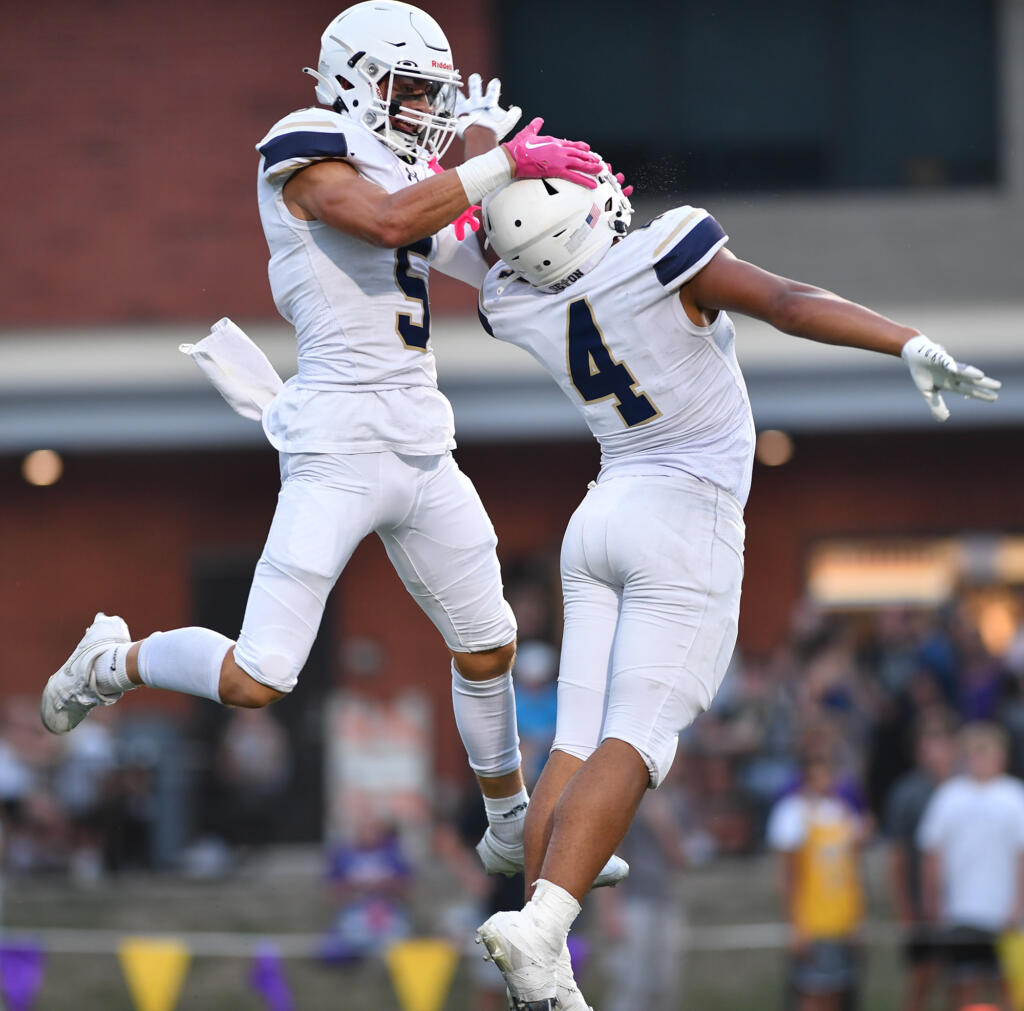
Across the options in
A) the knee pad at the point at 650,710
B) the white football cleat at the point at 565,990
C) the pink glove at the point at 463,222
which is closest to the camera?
the white football cleat at the point at 565,990

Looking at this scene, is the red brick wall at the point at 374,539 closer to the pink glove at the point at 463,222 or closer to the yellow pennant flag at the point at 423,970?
the yellow pennant flag at the point at 423,970

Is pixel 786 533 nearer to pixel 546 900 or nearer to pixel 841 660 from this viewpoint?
pixel 841 660

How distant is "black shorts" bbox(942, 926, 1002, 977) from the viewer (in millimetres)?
8695

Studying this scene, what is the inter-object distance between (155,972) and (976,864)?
13.0ft

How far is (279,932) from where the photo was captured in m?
11.0

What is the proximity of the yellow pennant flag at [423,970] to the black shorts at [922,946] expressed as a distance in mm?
2153

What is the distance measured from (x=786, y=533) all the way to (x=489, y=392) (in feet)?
8.43

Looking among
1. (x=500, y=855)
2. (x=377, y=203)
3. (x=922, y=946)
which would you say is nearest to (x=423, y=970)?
(x=922, y=946)

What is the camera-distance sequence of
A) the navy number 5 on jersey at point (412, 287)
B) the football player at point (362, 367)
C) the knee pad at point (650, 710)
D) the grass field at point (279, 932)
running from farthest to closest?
the grass field at point (279, 932) < the navy number 5 on jersey at point (412, 287) < the football player at point (362, 367) < the knee pad at point (650, 710)

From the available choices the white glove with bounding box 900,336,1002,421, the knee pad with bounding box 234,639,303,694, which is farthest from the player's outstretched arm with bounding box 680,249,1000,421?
the knee pad with bounding box 234,639,303,694

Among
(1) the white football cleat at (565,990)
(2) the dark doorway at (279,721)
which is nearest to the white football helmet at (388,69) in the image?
(1) the white football cleat at (565,990)

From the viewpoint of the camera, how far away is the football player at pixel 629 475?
4078 millimetres

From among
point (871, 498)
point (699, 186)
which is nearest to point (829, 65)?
point (699, 186)

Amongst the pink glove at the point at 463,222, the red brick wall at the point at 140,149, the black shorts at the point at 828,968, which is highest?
the red brick wall at the point at 140,149
